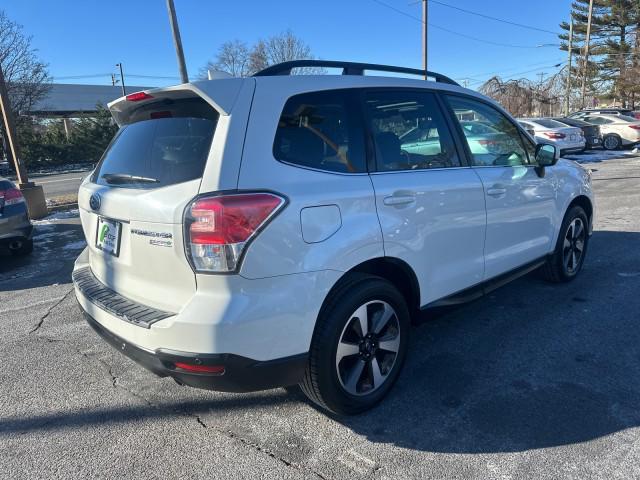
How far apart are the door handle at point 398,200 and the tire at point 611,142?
2122cm

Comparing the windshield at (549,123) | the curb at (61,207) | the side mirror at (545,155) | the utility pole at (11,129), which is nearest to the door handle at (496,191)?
the side mirror at (545,155)

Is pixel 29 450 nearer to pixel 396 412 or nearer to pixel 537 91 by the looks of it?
pixel 396 412

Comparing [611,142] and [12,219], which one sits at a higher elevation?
[12,219]

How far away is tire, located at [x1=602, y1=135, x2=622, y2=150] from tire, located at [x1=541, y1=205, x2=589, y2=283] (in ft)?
60.3

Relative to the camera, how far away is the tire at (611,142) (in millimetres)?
20031

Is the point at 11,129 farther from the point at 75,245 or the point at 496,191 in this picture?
the point at 496,191

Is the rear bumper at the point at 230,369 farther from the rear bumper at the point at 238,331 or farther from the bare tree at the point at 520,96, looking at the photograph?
the bare tree at the point at 520,96

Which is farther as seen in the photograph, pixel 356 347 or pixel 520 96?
pixel 520 96

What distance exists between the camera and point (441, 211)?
2998 mm

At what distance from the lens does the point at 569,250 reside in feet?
15.3

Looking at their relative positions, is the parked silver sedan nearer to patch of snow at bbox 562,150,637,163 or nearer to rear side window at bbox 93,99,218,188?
rear side window at bbox 93,99,218,188

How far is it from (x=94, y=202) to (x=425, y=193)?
1963mm

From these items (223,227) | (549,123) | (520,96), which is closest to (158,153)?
(223,227)

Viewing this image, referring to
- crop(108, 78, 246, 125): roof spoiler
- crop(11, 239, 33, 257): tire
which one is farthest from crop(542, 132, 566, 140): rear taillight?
crop(108, 78, 246, 125): roof spoiler
